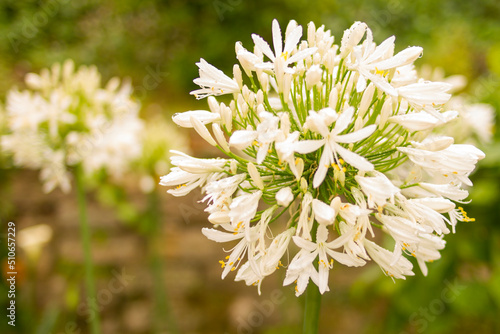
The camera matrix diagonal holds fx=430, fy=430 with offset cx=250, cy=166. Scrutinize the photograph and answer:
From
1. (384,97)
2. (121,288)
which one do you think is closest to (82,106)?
(384,97)

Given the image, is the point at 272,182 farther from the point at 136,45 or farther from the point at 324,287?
the point at 136,45

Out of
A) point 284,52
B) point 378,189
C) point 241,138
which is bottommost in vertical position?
point 378,189

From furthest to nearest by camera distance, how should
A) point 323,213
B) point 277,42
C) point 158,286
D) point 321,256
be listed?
point 158,286
point 277,42
point 321,256
point 323,213

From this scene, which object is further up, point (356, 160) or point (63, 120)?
point (63, 120)

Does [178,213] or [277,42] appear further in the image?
[178,213]

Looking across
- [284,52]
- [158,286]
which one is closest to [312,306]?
[284,52]

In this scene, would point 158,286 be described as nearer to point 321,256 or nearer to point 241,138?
point 321,256
